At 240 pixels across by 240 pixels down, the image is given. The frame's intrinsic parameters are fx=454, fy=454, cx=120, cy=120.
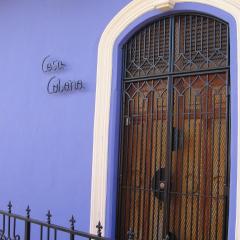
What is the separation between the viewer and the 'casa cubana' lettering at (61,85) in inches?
235

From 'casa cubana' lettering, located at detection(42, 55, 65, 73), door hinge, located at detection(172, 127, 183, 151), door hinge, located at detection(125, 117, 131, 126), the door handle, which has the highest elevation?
'casa cubana' lettering, located at detection(42, 55, 65, 73)

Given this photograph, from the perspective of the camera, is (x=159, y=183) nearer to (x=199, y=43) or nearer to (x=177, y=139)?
(x=177, y=139)

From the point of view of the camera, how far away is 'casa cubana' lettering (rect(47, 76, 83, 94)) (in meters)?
5.96

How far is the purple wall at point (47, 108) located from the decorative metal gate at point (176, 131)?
540mm

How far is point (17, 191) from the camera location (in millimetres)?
6703

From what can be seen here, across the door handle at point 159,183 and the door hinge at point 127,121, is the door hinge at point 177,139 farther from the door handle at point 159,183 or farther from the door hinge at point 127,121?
the door hinge at point 127,121

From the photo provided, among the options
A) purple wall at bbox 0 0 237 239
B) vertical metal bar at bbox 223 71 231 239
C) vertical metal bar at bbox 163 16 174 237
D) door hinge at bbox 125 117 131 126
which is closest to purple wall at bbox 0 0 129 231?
purple wall at bbox 0 0 237 239

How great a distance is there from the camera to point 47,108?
635cm

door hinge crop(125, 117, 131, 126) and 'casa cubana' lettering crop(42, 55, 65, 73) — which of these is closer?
door hinge crop(125, 117, 131, 126)

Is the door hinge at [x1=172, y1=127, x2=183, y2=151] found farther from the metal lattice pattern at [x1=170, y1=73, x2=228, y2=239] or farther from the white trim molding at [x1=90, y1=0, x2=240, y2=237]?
the white trim molding at [x1=90, y1=0, x2=240, y2=237]

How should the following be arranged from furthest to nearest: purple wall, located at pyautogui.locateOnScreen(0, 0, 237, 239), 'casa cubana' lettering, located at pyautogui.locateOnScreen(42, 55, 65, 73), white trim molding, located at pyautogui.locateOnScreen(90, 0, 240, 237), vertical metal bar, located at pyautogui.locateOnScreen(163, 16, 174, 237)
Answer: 'casa cubana' lettering, located at pyautogui.locateOnScreen(42, 55, 65, 73), purple wall, located at pyautogui.locateOnScreen(0, 0, 237, 239), white trim molding, located at pyautogui.locateOnScreen(90, 0, 240, 237), vertical metal bar, located at pyautogui.locateOnScreen(163, 16, 174, 237)

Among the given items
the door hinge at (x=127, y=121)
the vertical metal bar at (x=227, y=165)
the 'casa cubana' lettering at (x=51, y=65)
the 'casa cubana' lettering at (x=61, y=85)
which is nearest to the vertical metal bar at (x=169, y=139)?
the door hinge at (x=127, y=121)

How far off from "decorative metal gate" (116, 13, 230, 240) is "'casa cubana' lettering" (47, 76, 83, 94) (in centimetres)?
69

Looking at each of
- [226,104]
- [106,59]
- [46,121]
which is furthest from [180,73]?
[46,121]
